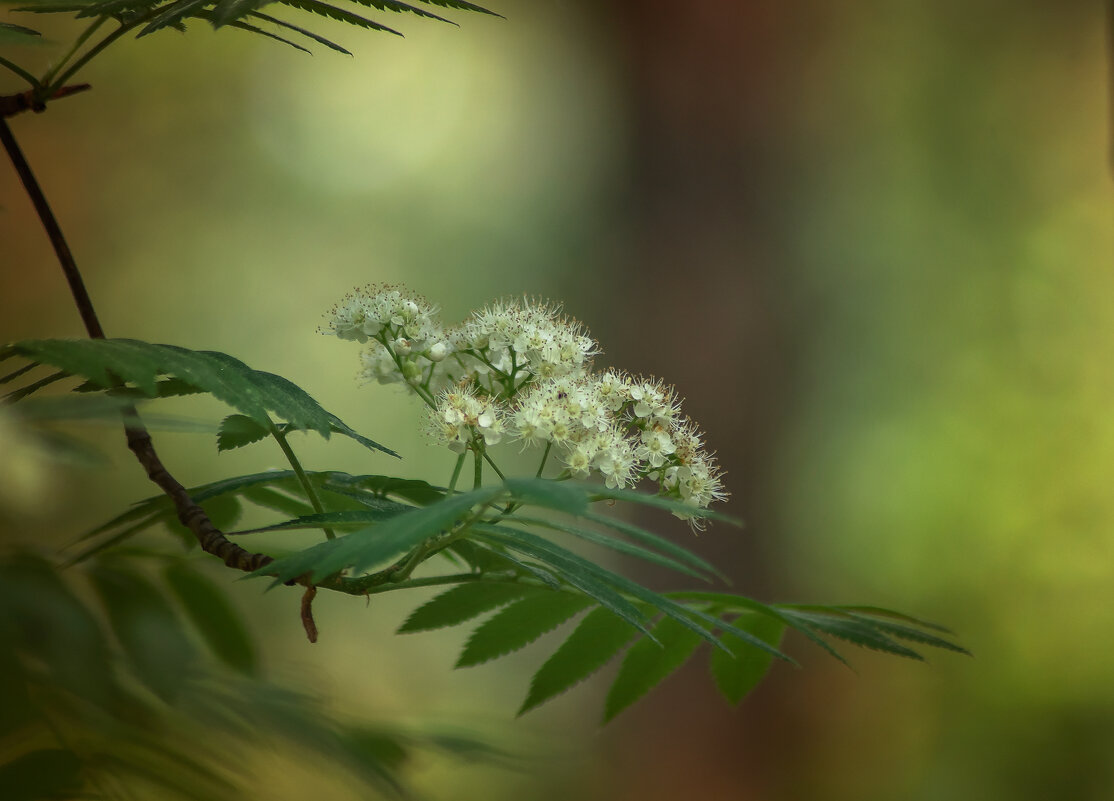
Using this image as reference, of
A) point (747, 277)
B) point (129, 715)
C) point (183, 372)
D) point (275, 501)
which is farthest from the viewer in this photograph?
point (747, 277)

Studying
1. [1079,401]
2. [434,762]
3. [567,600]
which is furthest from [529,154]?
[434,762]

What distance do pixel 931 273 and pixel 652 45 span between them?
2.07 meters

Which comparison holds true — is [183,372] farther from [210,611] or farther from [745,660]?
[745,660]

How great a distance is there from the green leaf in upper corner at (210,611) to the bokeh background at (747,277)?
2232 mm

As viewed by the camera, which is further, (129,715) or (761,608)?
(761,608)

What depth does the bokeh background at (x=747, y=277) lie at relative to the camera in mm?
3334

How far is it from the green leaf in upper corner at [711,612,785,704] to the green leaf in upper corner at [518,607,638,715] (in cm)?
12

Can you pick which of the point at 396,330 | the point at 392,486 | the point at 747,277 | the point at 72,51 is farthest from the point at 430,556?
the point at 747,277

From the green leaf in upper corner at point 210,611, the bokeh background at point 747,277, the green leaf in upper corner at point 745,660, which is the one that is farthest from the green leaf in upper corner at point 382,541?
the bokeh background at point 747,277

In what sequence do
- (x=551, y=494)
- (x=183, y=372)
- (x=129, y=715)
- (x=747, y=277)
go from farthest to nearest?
(x=747, y=277) → (x=183, y=372) → (x=551, y=494) → (x=129, y=715)

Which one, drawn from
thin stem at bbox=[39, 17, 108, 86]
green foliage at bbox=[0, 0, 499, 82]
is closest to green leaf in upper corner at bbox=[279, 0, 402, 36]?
green foliage at bbox=[0, 0, 499, 82]

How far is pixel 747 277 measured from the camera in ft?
10.8

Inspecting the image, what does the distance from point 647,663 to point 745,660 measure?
9cm

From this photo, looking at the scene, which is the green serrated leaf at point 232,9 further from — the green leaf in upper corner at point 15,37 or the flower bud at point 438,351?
the flower bud at point 438,351
